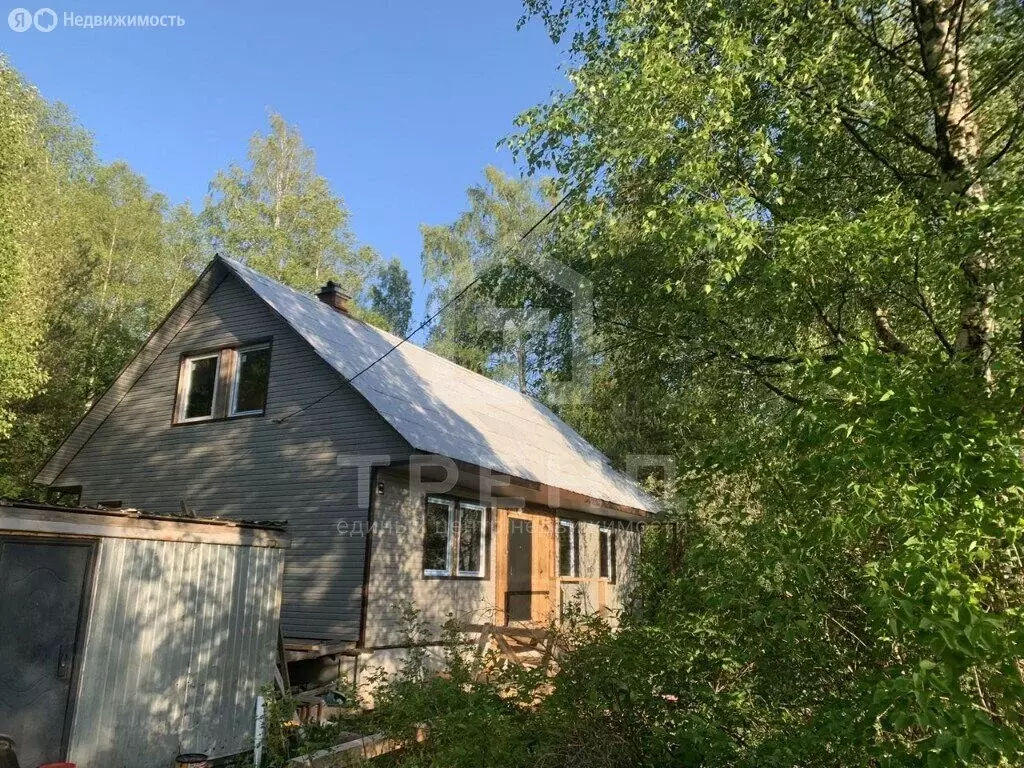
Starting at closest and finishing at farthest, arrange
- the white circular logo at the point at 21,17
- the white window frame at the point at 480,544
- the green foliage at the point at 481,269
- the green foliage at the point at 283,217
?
1. the white window frame at the point at 480,544
2. the white circular logo at the point at 21,17
3. the green foliage at the point at 481,269
4. the green foliage at the point at 283,217

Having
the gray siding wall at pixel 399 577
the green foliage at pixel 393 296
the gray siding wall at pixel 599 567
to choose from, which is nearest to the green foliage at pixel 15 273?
the gray siding wall at pixel 399 577

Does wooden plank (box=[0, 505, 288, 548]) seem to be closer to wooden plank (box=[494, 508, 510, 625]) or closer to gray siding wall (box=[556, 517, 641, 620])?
wooden plank (box=[494, 508, 510, 625])

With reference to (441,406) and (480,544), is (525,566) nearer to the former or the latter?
(480,544)

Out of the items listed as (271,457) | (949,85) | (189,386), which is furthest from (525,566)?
(949,85)

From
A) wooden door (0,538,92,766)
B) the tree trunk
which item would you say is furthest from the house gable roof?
the tree trunk

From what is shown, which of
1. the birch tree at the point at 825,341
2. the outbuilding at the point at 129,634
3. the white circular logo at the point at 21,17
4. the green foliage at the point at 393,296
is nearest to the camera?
the birch tree at the point at 825,341

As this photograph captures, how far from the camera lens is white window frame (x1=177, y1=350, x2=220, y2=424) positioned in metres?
14.0

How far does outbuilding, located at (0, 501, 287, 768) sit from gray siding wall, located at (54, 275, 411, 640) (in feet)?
10.7

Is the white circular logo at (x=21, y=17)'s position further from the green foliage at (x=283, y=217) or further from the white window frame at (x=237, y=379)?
the green foliage at (x=283, y=217)

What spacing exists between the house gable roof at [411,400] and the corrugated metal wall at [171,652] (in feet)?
11.7

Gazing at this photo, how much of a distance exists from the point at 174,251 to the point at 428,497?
26476 millimetres

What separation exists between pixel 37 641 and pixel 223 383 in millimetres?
8246

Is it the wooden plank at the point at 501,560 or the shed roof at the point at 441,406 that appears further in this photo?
the wooden plank at the point at 501,560

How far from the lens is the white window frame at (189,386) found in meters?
14.0
